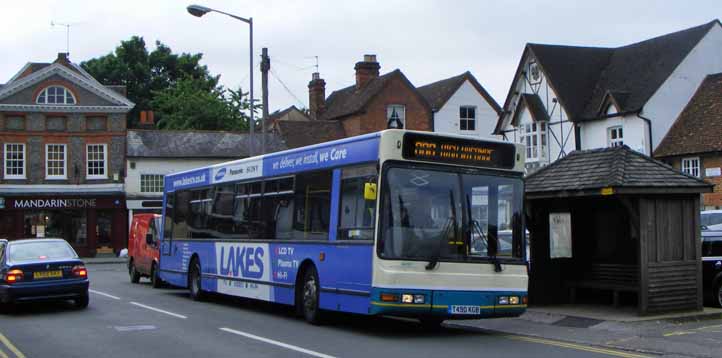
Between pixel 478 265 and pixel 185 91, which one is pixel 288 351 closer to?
pixel 478 265

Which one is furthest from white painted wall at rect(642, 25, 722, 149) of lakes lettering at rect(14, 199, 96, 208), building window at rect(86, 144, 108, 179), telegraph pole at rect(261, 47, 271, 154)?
lakes lettering at rect(14, 199, 96, 208)

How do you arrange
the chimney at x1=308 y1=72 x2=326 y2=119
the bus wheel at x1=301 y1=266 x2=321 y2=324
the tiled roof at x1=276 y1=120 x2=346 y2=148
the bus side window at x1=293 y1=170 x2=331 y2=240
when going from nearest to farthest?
the bus side window at x1=293 y1=170 x2=331 y2=240 → the bus wheel at x1=301 y1=266 x2=321 y2=324 → the tiled roof at x1=276 y1=120 x2=346 y2=148 → the chimney at x1=308 y1=72 x2=326 y2=119

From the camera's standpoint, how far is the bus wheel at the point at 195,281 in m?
21.3

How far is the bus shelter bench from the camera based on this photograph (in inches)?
665

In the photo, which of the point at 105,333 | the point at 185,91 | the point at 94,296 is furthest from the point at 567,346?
the point at 185,91

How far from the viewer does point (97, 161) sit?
55219 mm

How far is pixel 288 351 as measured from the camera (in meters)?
12.2

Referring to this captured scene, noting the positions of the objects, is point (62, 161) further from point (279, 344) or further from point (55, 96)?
point (279, 344)

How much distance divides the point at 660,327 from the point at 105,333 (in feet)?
29.1

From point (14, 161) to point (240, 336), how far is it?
44.0m

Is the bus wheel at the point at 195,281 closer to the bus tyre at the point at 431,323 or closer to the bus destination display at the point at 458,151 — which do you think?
the bus tyre at the point at 431,323

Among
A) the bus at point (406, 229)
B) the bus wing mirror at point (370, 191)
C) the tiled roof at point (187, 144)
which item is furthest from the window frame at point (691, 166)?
the bus wing mirror at point (370, 191)

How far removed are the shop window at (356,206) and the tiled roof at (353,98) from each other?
45527 mm

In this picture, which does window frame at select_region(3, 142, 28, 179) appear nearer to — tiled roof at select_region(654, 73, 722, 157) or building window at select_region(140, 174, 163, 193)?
building window at select_region(140, 174, 163, 193)
